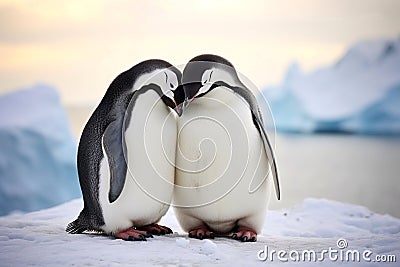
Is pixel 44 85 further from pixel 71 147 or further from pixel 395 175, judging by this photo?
pixel 395 175

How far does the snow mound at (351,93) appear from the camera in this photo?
742cm

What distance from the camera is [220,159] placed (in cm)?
220

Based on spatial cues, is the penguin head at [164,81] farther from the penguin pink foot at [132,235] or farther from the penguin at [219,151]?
the penguin pink foot at [132,235]

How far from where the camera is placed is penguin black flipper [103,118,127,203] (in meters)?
2.09

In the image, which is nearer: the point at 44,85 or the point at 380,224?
the point at 380,224

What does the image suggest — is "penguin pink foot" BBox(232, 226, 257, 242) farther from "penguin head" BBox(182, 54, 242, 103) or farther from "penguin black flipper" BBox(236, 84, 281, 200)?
"penguin head" BBox(182, 54, 242, 103)

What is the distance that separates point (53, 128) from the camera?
5.37 metres

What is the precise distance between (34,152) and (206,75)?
11.4ft

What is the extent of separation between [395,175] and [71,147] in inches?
122

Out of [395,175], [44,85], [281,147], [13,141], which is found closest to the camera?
[13,141]

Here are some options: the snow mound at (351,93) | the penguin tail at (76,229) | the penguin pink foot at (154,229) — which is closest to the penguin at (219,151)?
the penguin pink foot at (154,229)

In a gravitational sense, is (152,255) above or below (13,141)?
below

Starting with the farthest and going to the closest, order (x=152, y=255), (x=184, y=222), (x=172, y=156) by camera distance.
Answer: (x=184, y=222) < (x=172, y=156) < (x=152, y=255)

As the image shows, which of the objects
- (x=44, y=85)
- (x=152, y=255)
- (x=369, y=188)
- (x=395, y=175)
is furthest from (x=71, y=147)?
(x=152, y=255)
